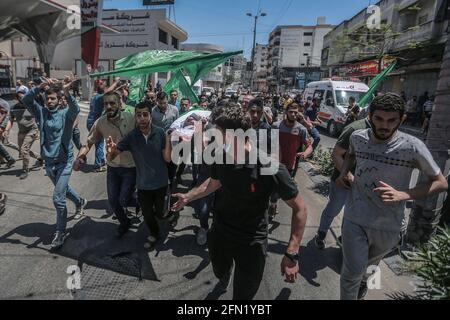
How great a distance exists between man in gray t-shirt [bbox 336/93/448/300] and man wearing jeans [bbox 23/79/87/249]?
3.20 m

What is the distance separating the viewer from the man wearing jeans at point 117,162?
4188 mm

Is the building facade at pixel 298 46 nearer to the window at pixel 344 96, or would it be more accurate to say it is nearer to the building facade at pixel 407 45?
A: the building facade at pixel 407 45

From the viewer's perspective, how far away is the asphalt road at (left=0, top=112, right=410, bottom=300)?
128 inches

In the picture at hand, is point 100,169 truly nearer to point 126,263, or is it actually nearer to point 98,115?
point 98,115

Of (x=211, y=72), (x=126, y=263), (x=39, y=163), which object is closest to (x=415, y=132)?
(x=39, y=163)

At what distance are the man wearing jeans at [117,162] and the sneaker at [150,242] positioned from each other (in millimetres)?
466

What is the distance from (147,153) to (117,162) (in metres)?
0.58

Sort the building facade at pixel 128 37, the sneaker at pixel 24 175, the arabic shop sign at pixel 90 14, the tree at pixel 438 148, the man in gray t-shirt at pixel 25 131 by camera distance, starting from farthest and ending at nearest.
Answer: the building facade at pixel 128 37 < the arabic shop sign at pixel 90 14 < the man in gray t-shirt at pixel 25 131 < the sneaker at pixel 24 175 < the tree at pixel 438 148

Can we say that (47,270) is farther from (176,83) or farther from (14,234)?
(176,83)

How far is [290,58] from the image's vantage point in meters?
87.4

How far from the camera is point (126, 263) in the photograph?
3.72 metres

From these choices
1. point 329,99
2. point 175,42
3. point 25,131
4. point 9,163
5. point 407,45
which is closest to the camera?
point 25,131

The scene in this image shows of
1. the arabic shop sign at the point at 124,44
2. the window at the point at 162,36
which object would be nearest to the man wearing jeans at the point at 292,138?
the arabic shop sign at the point at 124,44

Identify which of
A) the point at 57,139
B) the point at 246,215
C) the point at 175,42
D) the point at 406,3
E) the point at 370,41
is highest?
the point at 406,3
